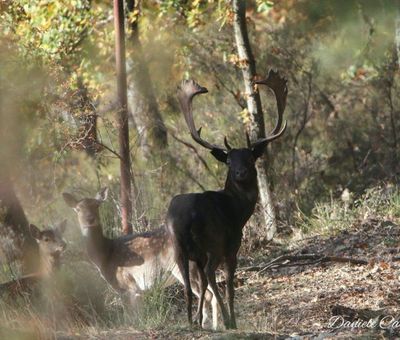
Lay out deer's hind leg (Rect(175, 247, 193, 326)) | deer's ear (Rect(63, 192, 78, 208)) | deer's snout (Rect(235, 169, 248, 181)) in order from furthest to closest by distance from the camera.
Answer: deer's ear (Rect(63, 192, 78, 208))
deer's snout (Rect(235, 169, 248, 181))
deer's hind leg (Rect(175, 247, 193, 326))

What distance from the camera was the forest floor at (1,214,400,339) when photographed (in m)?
9.04

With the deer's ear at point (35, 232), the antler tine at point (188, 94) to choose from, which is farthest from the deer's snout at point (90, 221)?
the antler tine at point (188, 94)

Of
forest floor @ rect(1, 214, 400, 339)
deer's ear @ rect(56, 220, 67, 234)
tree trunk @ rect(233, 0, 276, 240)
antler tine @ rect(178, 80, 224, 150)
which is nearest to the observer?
forest floor @ rect(1, 214, 400, 339)

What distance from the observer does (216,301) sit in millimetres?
10125

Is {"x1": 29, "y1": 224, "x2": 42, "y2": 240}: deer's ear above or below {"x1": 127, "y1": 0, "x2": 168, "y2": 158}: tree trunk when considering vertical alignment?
below

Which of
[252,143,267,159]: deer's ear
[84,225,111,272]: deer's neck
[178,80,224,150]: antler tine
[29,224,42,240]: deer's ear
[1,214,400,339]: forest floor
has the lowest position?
[1,214,400,339]: forest floor

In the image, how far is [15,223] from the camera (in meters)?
14.1

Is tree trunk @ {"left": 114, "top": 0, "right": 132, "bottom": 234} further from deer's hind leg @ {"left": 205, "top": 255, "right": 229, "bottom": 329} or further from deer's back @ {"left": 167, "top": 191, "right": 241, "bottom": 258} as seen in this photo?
deer's hind leg @ {"left": 205, "top": 255, "right": 229, "bottom": 329}

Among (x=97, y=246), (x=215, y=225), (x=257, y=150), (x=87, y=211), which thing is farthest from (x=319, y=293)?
(x=87, y=211)

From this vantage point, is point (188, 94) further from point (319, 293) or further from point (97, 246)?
point (319, 293)

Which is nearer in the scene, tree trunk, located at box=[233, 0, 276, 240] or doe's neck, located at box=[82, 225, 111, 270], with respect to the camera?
doe's neck, located at box=[82, 225, 111, 270]

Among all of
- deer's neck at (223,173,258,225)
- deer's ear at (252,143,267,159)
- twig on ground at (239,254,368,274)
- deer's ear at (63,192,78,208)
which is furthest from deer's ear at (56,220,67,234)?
deer's ear at (252,143,267,159)

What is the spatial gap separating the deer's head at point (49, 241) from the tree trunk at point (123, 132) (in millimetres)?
989

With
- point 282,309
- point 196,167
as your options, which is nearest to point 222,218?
point 282,309
